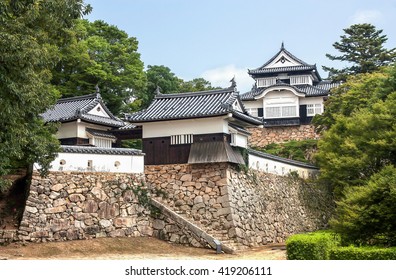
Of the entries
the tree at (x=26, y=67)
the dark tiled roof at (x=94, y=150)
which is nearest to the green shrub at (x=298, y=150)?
the dark tiled roof at (x=94, y=150)

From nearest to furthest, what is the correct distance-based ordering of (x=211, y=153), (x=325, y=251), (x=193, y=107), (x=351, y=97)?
(x=325, y=251) < (x=211, y=153) < (x=193, y=107) < (x=351, y=97)

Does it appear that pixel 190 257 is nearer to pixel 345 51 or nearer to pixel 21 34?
pixel 21 34

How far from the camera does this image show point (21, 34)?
16.3 metres

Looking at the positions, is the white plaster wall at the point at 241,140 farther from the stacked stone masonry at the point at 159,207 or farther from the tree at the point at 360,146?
the tree at the point at 360,146

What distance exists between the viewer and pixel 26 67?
52.1ft

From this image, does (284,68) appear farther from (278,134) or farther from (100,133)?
(100,133)

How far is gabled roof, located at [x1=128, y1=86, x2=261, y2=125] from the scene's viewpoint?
26.8 metres

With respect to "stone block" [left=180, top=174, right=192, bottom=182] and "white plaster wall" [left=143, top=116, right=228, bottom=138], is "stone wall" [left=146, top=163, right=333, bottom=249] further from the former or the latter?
"white plaster wall" [left=143, top=116, right=228, bottom=138]

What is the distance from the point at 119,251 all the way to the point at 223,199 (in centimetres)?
585

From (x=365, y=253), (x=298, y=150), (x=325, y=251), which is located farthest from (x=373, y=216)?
(x=298, y=150)

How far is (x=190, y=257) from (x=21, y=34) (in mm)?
10929

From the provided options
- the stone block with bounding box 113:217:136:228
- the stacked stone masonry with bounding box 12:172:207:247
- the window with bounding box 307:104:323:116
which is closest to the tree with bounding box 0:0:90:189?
the stacked stone masonry with bounding box 12:172:207:247

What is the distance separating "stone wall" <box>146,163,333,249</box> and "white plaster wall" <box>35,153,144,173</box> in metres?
1.71
